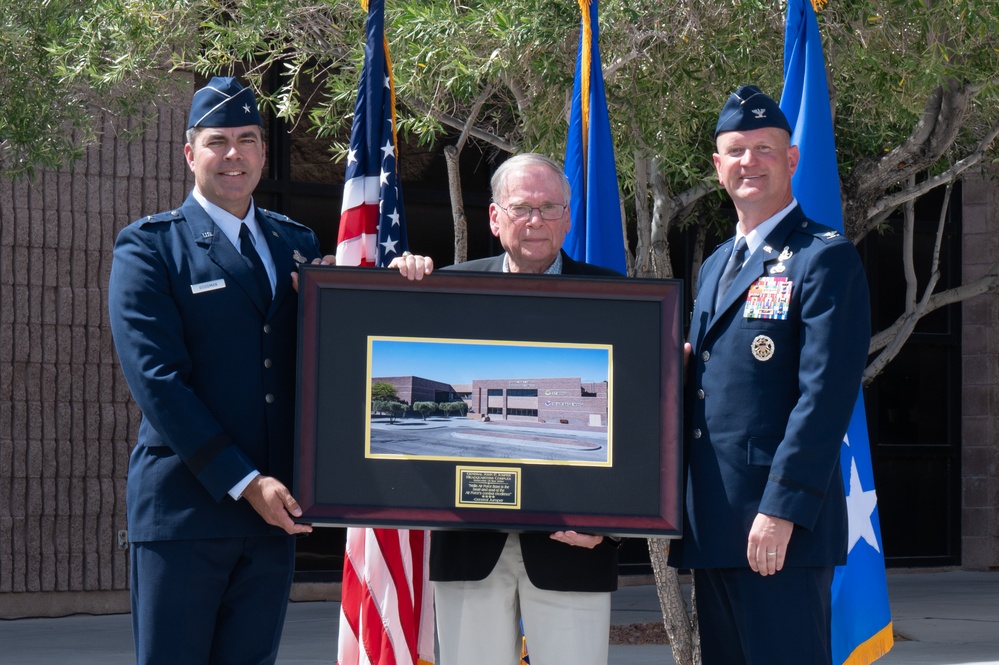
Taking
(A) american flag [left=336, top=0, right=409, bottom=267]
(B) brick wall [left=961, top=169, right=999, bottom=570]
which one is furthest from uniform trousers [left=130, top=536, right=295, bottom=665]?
(B) brick wall [left=961, top=169, right=999, bottom=570]

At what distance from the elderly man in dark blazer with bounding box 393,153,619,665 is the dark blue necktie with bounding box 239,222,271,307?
47 cm

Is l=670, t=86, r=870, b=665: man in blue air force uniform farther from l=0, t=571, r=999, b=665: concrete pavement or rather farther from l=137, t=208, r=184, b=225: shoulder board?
l=0, t=571, r=999, b=665: concrete pavement

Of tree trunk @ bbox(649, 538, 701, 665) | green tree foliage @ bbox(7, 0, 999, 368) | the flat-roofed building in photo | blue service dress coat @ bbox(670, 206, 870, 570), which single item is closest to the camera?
blue service dress coat @ bbox(670, 206, 870, 570)

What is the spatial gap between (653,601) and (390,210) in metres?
6.69

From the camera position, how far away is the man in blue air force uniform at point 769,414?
3.45 metres

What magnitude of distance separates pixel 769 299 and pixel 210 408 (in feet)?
5.25

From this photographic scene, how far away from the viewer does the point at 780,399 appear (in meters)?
3.55

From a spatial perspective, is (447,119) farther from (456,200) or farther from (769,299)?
(769,299)

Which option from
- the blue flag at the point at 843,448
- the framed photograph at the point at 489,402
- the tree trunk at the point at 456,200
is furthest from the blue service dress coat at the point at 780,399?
the tree trunk at the point at 456,200

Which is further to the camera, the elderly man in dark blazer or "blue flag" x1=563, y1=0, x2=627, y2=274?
"blue flag" x1=563, y1=0, x2=627, y2=274

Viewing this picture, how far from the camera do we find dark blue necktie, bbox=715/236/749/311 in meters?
3.76

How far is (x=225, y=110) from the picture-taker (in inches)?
147

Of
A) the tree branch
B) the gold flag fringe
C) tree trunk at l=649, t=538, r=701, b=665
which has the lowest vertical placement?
tree trunk at l=649, t=538, r=701, b=665

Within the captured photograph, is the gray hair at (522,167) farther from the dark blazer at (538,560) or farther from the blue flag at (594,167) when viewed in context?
the blue flag at (594,167)
